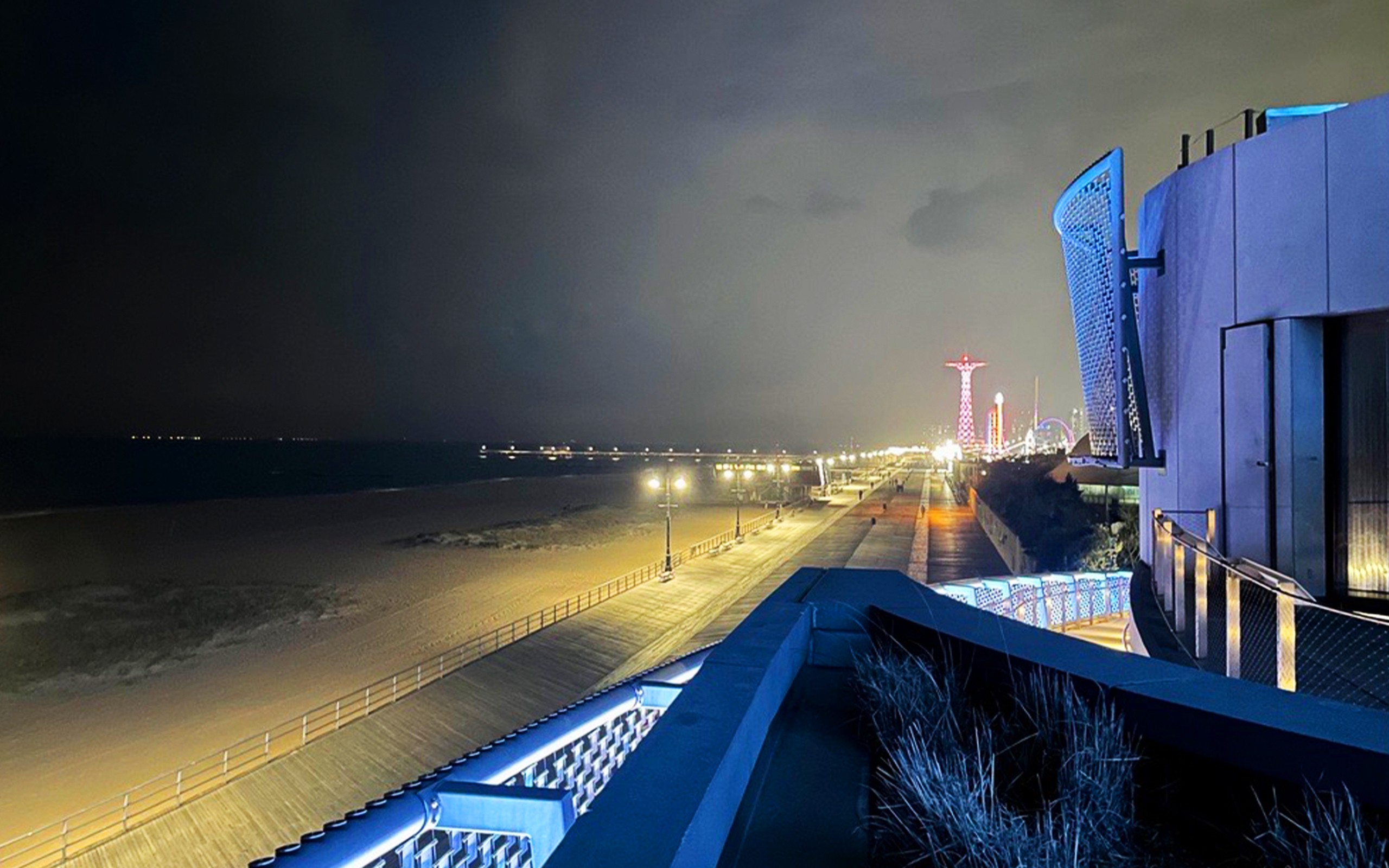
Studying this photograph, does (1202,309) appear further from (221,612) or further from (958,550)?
(221,612)

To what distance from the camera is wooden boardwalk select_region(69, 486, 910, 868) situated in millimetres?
10195

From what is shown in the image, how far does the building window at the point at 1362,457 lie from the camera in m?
7.80

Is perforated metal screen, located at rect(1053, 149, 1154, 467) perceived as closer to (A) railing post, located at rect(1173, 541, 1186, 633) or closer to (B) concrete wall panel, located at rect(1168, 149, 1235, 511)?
(B) concrete wall panel, located at rect(1168, 149, 1235, 511)

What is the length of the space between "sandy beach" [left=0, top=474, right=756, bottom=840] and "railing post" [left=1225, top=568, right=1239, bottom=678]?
1700cm

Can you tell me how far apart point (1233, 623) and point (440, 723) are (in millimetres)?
13072

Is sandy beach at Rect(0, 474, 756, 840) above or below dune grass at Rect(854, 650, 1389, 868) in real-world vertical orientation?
below

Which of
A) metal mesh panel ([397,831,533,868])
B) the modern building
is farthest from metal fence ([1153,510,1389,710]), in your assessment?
metal mesh panel ([397,831,533,868])

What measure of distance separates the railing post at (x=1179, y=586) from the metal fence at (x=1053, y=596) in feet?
12.4

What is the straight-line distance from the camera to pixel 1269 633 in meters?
5.65

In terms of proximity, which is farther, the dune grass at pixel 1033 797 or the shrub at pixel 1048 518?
the shrub at pixel 1048 518

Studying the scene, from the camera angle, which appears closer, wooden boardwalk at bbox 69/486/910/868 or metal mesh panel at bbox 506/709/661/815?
metal mesh panel at bbox 506/709/661/815

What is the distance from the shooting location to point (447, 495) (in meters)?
90.0

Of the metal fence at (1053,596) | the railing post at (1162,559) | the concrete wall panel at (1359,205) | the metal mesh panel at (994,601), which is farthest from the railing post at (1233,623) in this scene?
the metal mesh panel at (994,601)

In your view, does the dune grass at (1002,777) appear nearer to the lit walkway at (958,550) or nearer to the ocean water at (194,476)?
the lit walkway at (958,550)
